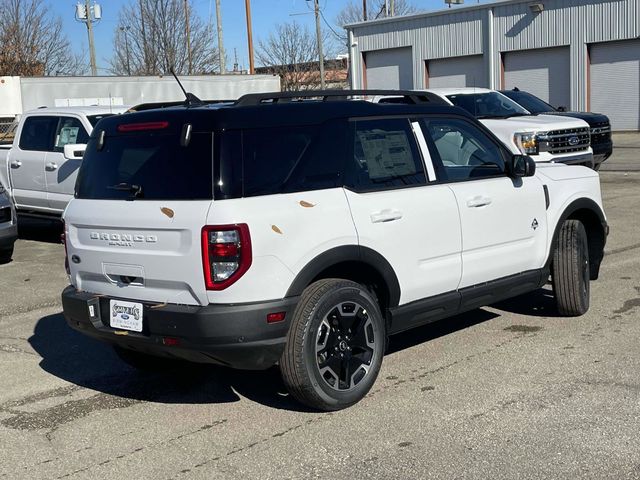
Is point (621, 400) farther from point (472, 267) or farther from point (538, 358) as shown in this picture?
point (472, 267)

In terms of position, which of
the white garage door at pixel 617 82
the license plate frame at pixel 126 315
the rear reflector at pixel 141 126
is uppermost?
the white garage door at pixel 617 82

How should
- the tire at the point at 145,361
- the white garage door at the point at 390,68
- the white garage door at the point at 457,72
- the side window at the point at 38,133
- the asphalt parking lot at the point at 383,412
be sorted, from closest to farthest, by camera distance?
the asphalt parking lot at the point at 383,412 < the tire at the point at 145,361 < the side window at the point at 38,133 < the white garage door at the point at 457,72 < the white garage door at the point at 390,68

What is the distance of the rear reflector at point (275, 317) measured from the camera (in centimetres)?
489

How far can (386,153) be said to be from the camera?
5.76m

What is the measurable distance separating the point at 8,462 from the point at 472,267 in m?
3.24

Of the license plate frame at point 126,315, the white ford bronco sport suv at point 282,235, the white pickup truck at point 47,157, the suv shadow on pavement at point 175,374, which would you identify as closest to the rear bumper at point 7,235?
the white pickup truck at point 47,157

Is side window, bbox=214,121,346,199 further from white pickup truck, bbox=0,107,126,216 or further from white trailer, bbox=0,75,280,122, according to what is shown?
white trailer, bbox=0,75,280,122

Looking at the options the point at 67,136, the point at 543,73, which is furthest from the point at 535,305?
the point at 543,73

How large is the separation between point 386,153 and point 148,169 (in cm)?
156

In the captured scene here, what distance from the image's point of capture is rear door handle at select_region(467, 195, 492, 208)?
612cm

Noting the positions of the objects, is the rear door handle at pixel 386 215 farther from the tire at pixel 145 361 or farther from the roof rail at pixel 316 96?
the tire at pixel 145 361

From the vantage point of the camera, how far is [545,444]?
15.3 feet

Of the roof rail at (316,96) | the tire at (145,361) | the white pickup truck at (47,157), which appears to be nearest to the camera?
the roof rail at (316,96)

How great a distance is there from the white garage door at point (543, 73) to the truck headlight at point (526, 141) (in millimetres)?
21584
